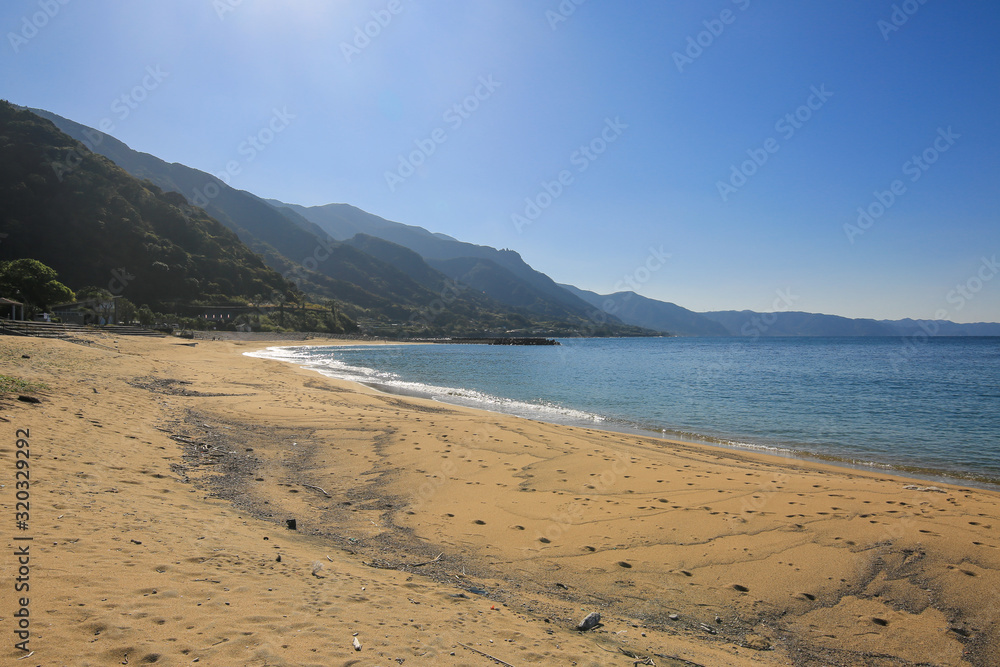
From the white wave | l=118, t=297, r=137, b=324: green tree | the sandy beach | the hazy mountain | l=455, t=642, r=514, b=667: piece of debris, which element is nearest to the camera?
l=455, t=642, r=514, b=667: piece of debris

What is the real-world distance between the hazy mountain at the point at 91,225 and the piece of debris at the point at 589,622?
120 metres

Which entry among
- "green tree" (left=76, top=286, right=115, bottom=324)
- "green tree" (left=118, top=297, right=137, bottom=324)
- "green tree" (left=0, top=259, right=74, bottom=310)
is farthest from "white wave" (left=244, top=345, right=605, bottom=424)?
"green tree" (left=118, top=297, right=137, bottom=324)

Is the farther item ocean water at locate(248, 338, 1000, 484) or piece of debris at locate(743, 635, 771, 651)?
ocean water at locate(248, 338, 1000, 484)

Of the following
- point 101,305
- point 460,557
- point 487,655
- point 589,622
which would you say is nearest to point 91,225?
point 101,305

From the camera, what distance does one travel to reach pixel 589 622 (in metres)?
4.57

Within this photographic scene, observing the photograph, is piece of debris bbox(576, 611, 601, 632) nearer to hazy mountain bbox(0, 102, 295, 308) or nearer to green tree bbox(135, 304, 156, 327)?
green tree bbox(135, 304, 156, 327)

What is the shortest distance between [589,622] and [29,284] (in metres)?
71.1

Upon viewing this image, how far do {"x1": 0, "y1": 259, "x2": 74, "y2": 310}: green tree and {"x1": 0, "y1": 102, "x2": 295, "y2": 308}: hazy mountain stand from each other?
4677cm

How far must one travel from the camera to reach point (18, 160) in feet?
322

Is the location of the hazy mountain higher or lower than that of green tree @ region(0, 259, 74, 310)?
higher

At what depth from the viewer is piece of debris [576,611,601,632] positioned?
14.9 ft

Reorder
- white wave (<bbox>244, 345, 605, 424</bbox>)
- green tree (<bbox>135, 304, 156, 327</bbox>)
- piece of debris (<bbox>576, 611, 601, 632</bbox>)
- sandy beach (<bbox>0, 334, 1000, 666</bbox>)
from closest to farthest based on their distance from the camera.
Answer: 1. sandy beach (<bbox>0, 334, 1000, 666</bbox>)
2. piece of debris (<bbox>576, 611, 601, 632</bbox>)
3. white wave (<bbox>244, 345, 605, 424</bbox>)
4. green tree (<bbox>135, 304, 156, 327</bbox>)

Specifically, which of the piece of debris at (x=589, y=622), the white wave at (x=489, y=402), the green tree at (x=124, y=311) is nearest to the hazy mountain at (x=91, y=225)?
the green tree at (x=124, y=311)

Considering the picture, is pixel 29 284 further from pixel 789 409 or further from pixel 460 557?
pixel 789 409
